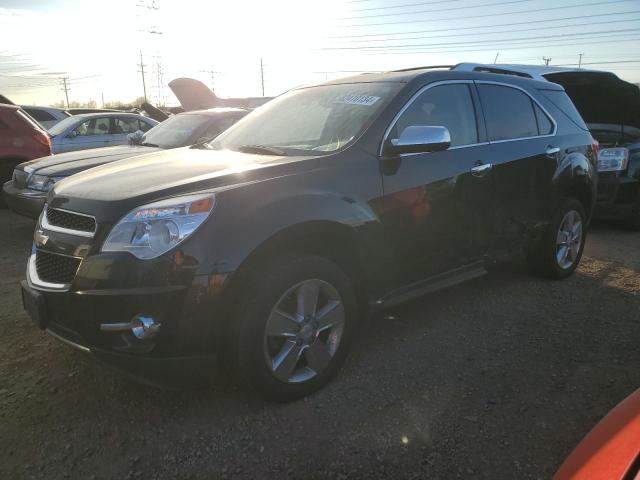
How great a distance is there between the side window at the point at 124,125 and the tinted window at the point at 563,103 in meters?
9.26

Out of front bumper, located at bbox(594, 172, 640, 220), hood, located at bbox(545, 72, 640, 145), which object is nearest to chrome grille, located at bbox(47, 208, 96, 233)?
front bumper, located at bbox(594, 172, 640, 220)

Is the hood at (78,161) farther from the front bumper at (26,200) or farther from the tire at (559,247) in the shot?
the tire at (559,247)

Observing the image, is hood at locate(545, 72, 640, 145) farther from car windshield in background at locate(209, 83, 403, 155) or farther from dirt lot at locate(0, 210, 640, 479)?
car windshield in background at locate(209, 83, 403, 155)

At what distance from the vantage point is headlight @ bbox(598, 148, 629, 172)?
6.15 meters

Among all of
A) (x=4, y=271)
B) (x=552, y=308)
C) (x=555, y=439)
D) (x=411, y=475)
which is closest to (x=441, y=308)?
(x=552, y=308)

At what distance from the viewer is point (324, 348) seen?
9.11 ft

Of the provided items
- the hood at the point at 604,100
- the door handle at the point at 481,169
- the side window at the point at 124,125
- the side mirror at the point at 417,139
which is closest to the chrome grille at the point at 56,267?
the side mirror at the point at 417,139

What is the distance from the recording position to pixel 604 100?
22.7 ft

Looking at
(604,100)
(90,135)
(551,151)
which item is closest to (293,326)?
(551,151)

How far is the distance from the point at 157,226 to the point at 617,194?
5.87m

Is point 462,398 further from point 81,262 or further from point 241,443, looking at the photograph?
point 81,262

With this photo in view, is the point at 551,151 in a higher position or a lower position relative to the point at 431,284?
higher

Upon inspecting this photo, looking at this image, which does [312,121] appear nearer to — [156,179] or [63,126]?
[156,179]

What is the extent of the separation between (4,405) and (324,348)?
5.50 feet
